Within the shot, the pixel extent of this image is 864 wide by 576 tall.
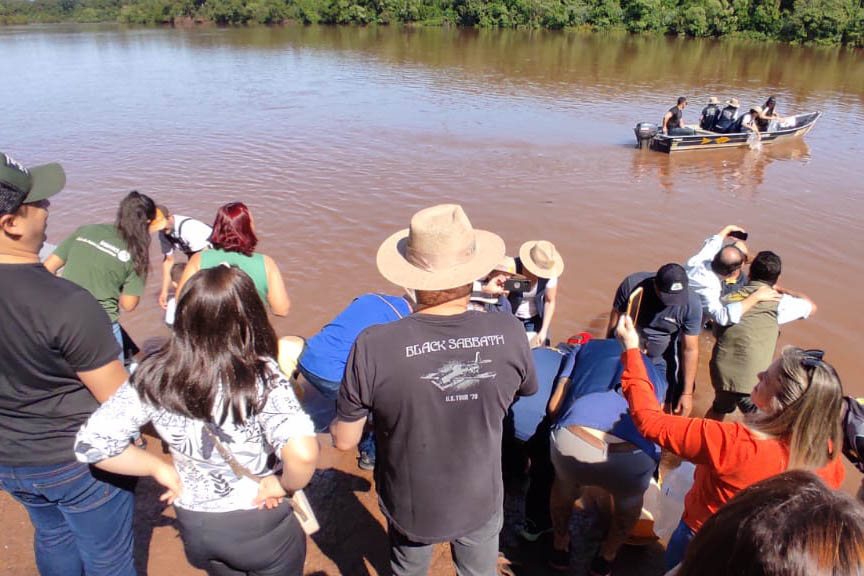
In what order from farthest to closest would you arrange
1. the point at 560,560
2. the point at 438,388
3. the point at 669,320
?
1. the point at 669,320
2. the point at 560,560
3. the point at 438,388

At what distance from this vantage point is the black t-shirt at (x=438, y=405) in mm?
1852

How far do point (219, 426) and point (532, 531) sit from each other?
2.24 meters

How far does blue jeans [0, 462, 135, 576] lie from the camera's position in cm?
216

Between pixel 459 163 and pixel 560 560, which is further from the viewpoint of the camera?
pixel 459 163

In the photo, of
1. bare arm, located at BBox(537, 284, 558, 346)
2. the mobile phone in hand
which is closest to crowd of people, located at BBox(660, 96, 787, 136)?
bare arm, located at BBox(537, 284, 558, 346)

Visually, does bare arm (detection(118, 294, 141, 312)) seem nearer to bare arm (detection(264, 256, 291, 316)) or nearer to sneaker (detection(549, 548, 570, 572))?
bare arm (detection(264, 256, 291, 316))

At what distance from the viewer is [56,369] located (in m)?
1.98

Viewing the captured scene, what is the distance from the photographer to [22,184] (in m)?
2.01

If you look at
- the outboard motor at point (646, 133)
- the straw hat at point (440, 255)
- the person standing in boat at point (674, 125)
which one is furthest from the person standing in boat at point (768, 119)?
the straw hat at point (440, 255)

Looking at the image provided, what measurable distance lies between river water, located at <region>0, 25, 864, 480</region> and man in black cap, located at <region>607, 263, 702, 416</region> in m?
1.85

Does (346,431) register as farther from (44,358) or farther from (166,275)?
(166,275)

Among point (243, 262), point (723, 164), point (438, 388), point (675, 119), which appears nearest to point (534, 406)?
point (438, 388)

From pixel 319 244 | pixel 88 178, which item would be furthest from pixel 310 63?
pixel 319 244

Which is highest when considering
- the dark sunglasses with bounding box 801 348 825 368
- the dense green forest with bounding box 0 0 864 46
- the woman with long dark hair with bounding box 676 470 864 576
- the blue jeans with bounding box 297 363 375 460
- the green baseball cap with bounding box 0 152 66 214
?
the dense green forest with bounding box 0 0 864 46
